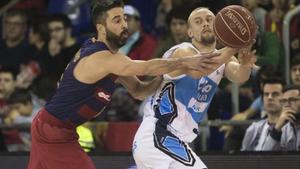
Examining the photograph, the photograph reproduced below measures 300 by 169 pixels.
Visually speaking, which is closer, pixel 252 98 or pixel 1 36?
pixel 252 98

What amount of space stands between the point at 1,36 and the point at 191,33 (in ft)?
20.0

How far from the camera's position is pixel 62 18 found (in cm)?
1223

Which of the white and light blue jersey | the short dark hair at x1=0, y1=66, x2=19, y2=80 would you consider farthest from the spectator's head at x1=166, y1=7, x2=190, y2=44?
the white and light blue jersey

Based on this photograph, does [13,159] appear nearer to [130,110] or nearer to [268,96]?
[130,110]

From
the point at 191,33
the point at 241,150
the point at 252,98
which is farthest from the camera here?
the point at 252,98

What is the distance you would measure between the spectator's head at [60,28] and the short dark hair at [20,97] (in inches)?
34.1

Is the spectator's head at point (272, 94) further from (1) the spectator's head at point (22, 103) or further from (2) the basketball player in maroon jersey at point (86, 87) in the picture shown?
(1) the spectator's head at point (22, 103)

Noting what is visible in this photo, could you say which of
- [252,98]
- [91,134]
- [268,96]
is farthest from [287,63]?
[91,134]

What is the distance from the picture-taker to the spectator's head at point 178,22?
444 inches

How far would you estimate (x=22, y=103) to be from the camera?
1125cm

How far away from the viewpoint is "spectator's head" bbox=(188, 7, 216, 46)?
26.1ft

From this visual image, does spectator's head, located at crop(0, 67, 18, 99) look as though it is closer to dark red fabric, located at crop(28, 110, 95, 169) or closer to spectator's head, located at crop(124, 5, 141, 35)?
spectator's head, located at crop(124, 5, 141, 35)

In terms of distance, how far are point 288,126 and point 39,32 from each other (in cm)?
464

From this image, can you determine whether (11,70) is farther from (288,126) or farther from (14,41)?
(288,126)
